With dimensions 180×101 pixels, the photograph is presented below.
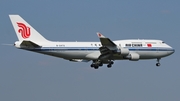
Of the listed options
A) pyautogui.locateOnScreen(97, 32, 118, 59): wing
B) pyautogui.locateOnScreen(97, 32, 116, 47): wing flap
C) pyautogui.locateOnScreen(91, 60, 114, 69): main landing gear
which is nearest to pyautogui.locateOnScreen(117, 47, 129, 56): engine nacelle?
pyautogui.locateOnScreen(97, 32, 118, 59): wing

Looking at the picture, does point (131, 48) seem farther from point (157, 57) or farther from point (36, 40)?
point (36, 40)

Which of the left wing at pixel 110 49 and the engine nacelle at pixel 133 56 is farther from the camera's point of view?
the engine nacelle at pixel 133 56

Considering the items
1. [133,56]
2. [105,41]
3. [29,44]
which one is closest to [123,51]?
[133,56]

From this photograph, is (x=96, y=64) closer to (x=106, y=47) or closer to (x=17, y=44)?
(x=106, y=47)

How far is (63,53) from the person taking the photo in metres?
95.2

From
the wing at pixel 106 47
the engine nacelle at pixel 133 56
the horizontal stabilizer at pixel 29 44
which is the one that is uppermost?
the engine nacelle at pixel 133 56

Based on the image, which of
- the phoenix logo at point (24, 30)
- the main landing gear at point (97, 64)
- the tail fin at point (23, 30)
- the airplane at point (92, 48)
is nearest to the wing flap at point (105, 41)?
the airplane at point (92, 48)

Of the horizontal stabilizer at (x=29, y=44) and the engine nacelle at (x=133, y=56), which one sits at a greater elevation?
the engine nacelle at (x=133, y=56)

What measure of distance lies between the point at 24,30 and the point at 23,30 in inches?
7.8

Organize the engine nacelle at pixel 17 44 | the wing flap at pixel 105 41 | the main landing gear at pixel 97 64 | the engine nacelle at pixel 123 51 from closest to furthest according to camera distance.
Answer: the wing flap at pixel 105 41 → the engine nacelle at pixel 17 44 → the engine nacelle at pixel 123 51 → the main landing gear at pixel 97 64

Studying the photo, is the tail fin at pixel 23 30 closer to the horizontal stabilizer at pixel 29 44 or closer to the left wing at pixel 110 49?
the horizontal stabilizer at pixel 29 44

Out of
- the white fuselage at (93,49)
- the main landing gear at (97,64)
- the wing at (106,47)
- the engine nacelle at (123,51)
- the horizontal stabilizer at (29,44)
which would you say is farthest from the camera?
the main landing gear at (97,64)

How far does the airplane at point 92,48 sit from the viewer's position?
309 ft

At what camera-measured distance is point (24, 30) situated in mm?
97812
